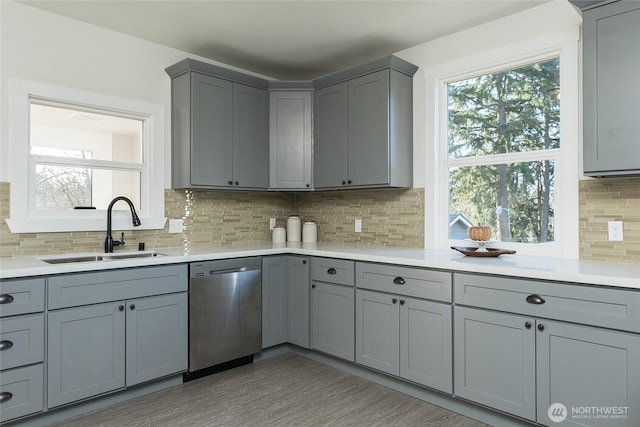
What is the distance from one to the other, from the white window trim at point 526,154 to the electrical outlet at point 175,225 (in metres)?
1.98

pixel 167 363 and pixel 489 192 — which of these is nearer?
pixel 167 363

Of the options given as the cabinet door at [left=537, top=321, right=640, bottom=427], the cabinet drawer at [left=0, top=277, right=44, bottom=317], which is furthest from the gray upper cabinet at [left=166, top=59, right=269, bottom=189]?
the cabinet door at [left=537, top=321, right=640, bottom=427]

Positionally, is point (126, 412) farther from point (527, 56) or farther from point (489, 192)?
point (527, 56)

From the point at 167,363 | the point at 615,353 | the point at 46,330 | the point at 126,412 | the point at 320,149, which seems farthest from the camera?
the point at 320,149

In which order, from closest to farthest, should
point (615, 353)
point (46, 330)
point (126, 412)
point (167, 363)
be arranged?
1. point (615, 353)
2. point (46, 330)
3. point (126, 412)
4. point (167, 363)

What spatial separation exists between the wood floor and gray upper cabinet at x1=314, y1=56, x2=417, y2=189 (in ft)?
4.91

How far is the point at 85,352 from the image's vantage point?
2410 millimetres

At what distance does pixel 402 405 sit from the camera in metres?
2.58

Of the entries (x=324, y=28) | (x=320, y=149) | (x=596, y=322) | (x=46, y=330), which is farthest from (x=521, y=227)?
(x=46, y=330)

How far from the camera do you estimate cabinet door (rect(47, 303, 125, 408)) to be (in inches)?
90.6

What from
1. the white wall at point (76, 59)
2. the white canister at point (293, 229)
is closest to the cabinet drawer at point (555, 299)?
the white canister at point (293, 229)

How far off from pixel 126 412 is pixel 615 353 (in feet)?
8.41

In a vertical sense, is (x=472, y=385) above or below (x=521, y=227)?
below

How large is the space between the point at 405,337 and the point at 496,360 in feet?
1.88
